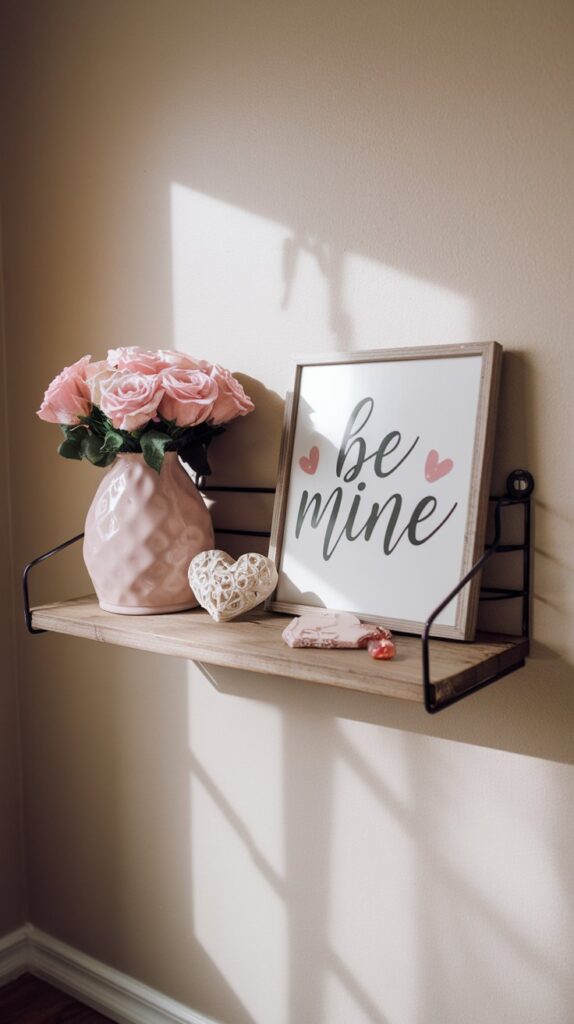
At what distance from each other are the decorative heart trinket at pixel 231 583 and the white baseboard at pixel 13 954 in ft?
3.55

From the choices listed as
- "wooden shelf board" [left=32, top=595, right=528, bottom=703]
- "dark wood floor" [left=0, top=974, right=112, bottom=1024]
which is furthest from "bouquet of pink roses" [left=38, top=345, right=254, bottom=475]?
"dark wood floor" [left=0, top=974, right=112, bottom=1024]

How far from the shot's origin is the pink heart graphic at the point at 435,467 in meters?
1.03

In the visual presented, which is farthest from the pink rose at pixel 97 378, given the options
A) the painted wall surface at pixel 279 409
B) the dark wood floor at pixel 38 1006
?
the dark wood floor at pixel 38 1006

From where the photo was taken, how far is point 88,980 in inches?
64.0

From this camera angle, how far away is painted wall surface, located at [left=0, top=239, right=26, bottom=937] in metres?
1.69

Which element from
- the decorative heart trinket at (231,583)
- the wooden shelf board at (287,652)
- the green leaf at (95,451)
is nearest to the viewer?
the wooden shelf board at (287,652)

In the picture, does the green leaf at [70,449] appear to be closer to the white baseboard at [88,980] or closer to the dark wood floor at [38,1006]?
the white baseboard at [88,980]

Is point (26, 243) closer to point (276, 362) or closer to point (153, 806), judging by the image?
point (276, 362)

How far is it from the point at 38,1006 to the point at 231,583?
113 centimetres

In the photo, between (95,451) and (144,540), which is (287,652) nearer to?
(144,540)

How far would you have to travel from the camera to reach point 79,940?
65.1 inches

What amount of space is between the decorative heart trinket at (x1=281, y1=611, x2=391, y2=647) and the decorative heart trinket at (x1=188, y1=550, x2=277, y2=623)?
93 mm

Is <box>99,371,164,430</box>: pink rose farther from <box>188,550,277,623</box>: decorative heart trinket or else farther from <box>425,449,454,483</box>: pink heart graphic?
<box>425,449,454,483</box>: pink heart graphic

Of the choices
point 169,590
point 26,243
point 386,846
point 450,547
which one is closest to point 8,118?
point 26,243
